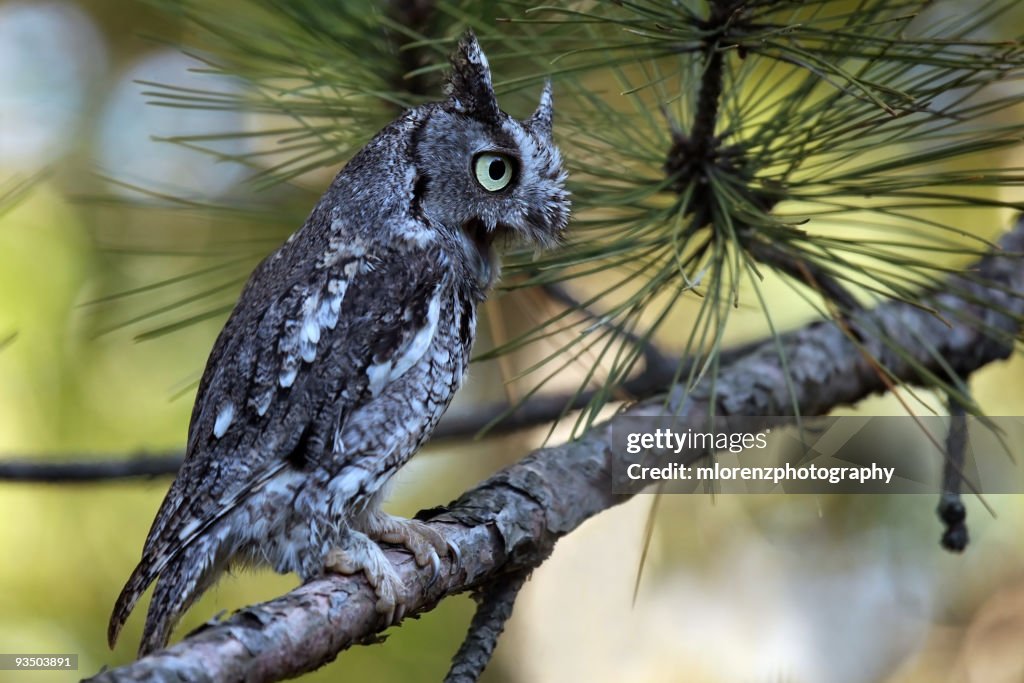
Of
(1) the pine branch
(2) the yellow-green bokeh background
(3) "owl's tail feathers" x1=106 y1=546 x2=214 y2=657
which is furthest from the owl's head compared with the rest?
(2) the yellow-green bokeh background

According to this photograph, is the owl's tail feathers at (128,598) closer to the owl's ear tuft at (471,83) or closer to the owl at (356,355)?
the owl at (356,355)

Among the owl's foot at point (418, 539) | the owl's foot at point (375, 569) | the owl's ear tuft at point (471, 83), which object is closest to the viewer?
the owl's foot at point (375, 569)

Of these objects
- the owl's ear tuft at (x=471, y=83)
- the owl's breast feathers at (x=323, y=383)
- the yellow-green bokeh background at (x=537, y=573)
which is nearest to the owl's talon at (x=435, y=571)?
the owl's breast feathers at (x=323, y=383)

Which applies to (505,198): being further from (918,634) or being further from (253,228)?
(918,634)

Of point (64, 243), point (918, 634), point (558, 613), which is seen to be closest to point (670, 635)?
point (558, 613)

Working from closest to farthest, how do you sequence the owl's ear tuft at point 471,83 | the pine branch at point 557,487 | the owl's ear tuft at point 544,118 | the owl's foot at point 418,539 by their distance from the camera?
the pine branch at point 557,487 < the owl's foot at point 418,539 < the owl's ear tuft at point 471,83 < the owl's ear tuft at point 544,118

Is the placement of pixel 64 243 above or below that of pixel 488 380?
above

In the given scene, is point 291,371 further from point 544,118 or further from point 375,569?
point 544,118

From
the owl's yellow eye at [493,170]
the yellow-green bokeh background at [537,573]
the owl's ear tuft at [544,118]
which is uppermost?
the owl's ear tuft at [544,118]

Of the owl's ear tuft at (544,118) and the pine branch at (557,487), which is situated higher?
the owl's ear tuft at (544,118)
